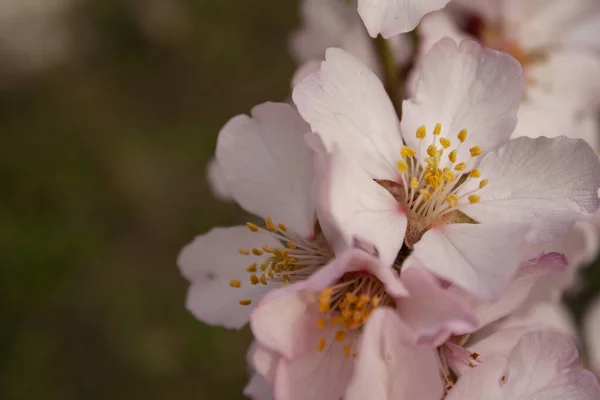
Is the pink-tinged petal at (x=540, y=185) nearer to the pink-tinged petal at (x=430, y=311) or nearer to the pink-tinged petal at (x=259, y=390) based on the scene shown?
the pink-tinged petal at (x=430, y=311)

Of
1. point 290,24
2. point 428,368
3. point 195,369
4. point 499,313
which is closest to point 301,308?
point 428,368

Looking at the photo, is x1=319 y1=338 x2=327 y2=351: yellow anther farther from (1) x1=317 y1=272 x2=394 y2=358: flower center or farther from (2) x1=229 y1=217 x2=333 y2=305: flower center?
(2) x1=229 y1=217 x2=333 y2=305: flower center

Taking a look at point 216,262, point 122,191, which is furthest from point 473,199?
point 122,191

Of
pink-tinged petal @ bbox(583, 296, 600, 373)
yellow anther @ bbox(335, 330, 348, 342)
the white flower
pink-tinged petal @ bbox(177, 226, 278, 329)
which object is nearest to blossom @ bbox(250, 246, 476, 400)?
yellow anther @ bbox(335, 330, 348, 342)

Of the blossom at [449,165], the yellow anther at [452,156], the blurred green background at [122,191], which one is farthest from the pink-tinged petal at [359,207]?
the blurred green background at [122,191]

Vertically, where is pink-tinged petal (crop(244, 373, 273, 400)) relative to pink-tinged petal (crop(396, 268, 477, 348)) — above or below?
below

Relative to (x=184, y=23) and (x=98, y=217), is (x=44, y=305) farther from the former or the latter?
(x=184, y=23)

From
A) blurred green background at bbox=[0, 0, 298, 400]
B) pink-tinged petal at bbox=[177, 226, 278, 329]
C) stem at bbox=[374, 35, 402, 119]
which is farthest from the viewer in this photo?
blurred green background at bbox=[0, 0, 298, 400]
